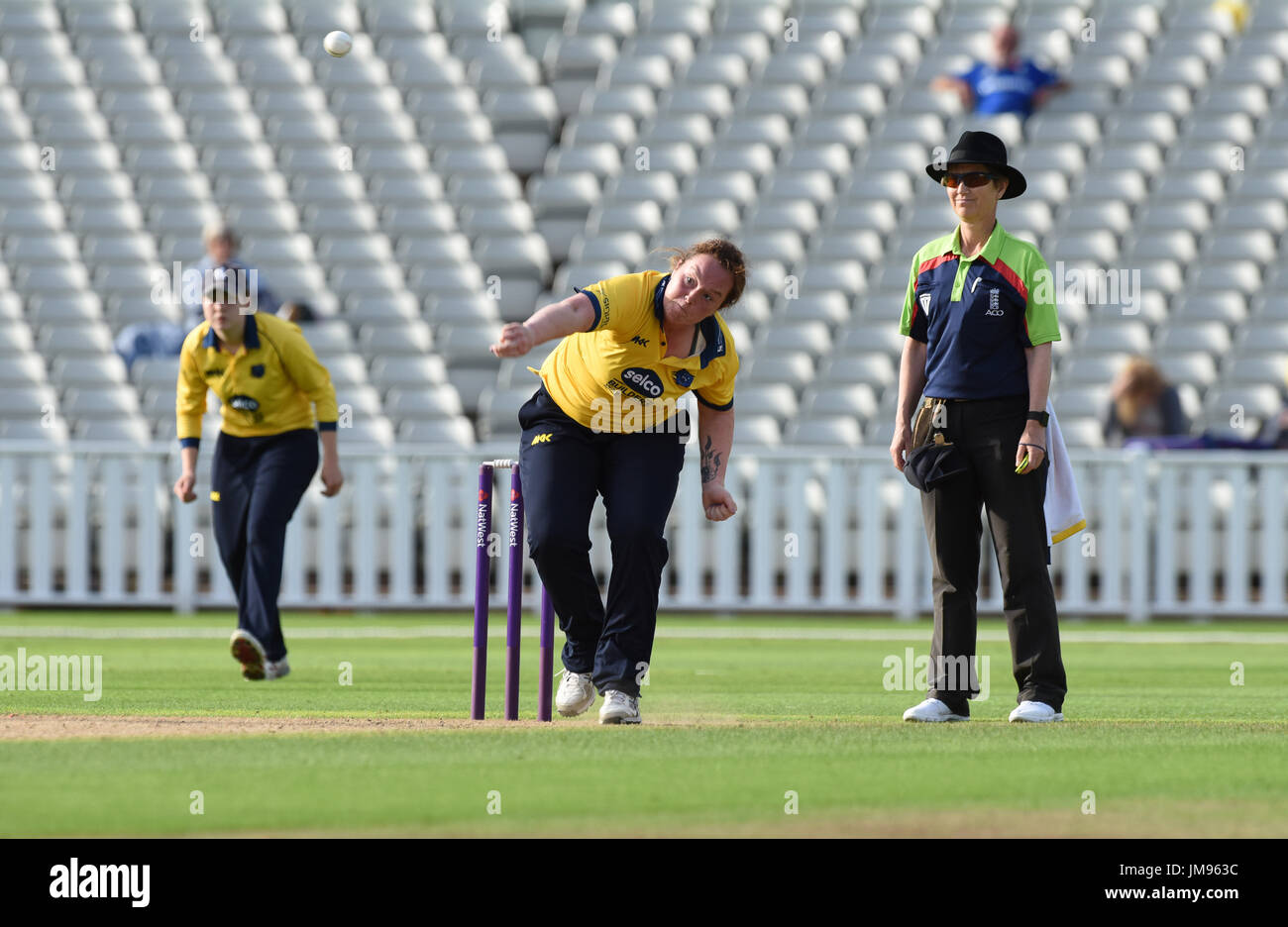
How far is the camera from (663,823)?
4.93m

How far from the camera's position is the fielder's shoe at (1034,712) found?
7.19 meters

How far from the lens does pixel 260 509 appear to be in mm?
9453

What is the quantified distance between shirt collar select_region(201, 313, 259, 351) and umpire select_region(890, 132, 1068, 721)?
138 inches

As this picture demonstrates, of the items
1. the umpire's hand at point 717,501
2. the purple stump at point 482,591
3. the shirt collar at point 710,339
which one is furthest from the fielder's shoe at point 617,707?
the shirt collar at point 710,339

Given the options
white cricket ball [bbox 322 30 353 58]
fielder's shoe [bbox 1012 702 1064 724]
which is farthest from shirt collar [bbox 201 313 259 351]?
fielder's shoe [bbox 1012 702 1064 724]

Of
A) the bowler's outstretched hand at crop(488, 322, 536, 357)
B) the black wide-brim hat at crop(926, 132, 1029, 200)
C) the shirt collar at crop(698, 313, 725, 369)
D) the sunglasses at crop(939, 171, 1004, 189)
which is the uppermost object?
the black wide-brim hat at crop(926, 132, 1029, 200)

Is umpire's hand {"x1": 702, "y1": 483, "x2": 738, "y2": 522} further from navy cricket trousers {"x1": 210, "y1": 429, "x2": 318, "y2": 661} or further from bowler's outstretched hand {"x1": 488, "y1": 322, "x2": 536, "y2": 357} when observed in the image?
navy cricket trousers {"x1": 210, "y1": 429, "x2": 318, "y2": 661}

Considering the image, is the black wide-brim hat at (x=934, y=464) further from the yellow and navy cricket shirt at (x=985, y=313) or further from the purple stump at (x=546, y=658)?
the purple stump at (x=546, y=658)

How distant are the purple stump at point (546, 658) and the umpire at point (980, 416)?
1327mm

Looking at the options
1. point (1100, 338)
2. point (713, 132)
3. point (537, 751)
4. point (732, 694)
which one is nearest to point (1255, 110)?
point (1100, 338)

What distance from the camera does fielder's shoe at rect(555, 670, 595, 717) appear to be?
23.7 feet

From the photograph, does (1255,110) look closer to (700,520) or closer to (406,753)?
(700,520)

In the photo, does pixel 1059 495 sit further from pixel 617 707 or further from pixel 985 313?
pixel 617 707

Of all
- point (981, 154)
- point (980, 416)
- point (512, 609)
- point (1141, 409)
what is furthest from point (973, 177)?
point (1141, 409)
